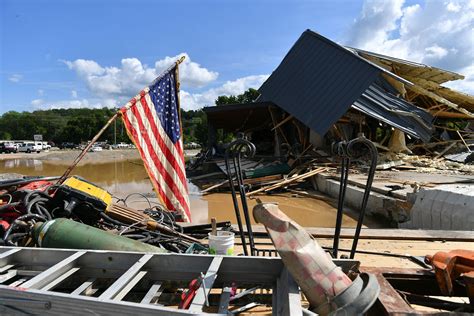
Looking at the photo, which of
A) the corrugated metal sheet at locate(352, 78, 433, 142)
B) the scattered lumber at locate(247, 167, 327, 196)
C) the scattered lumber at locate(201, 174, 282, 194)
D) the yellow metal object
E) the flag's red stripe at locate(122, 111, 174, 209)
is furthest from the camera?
the scattered lumber at locate(201, 174, 282, 194)

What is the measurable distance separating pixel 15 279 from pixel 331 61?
15167 mm

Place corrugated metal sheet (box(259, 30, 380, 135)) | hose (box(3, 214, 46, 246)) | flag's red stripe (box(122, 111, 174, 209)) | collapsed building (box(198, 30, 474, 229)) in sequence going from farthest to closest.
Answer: corrugated metal sheet (box(259, 30, 380, 135)) → collapsed building (box(198, 30, 474, 229)) → flag's red stripe (box(122, 111, 174, 209)) → hose (box(3, 214, 46, 246))

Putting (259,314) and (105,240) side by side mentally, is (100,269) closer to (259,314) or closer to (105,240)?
(105,240)

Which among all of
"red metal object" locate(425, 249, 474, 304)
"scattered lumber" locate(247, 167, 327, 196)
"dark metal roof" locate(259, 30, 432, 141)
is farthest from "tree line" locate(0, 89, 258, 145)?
"red metal object" locate(425, 249, 474, 304)

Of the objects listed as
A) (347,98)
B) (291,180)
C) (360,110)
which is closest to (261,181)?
(291,180)

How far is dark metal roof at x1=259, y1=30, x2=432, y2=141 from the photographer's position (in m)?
13.4

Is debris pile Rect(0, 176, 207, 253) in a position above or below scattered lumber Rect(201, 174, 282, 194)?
above

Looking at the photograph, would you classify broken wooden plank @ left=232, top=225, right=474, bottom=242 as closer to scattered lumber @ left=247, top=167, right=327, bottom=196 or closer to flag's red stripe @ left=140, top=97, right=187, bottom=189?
flag's red stripe @ left=140, top=97, right=187, bottom=189

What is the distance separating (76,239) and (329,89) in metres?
13.1

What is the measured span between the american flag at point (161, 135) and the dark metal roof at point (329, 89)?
28.0 ft

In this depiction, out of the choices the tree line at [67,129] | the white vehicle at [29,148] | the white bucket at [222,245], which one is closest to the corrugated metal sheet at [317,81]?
the white bucket at [222,245]

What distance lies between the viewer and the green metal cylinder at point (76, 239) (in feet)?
9.91

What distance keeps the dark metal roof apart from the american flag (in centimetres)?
853

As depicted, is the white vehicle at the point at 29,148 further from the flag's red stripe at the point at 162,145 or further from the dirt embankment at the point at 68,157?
the flag's red stripe at the point at 162,145
